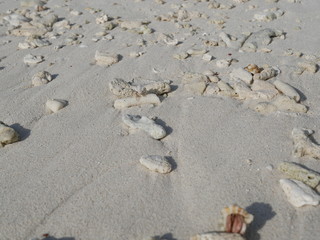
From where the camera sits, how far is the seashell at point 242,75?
2.78 m

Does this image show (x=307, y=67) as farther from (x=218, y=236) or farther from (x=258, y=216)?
(x=218, y=236)

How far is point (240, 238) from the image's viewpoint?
1437 mm

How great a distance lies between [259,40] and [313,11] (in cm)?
137

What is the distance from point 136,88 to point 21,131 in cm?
92

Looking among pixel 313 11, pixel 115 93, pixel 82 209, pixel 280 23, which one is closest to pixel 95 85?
pixel 115 93

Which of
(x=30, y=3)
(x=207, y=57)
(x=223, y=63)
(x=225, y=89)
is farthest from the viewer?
(x=30, y=3)

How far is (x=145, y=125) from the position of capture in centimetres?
228

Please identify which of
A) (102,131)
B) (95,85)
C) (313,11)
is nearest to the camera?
(102,131)

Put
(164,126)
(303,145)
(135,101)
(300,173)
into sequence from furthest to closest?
(135,101)
(164,126)
(303,145)
(300,173)

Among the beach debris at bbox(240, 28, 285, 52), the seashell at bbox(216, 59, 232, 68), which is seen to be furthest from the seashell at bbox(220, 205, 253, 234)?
the beach debris at bbox(240, 28, 285, 52)

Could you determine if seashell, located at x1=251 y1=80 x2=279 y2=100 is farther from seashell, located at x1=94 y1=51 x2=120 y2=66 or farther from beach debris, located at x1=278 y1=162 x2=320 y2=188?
seashell, located at x1=94 y1=51 x2=120 y2=66

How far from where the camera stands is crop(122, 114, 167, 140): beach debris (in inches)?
86.7

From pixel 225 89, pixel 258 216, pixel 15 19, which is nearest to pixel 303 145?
pixel 258 216

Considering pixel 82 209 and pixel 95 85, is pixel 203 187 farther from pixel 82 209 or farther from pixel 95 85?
pixel 95 85
